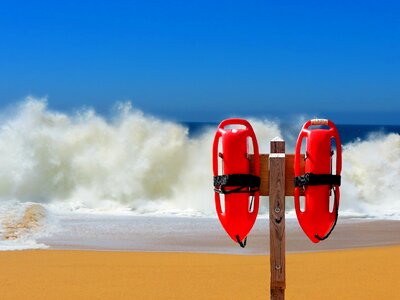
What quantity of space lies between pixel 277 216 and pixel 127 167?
1364cm

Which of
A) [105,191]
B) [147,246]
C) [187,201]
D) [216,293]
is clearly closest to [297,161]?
[216,293]

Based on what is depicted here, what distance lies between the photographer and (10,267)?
22.6 ft

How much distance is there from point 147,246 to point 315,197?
4890 millimetres

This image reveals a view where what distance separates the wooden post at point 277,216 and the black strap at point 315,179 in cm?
10

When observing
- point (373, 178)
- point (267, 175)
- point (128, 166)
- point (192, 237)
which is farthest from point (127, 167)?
point (267, 175)

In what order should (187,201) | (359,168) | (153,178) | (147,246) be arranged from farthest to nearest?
(359,168) < (153,178) < (187,201) < (147,246)

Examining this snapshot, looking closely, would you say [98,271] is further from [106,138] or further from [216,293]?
[106,138]

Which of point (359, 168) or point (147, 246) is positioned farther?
point (359, 168)

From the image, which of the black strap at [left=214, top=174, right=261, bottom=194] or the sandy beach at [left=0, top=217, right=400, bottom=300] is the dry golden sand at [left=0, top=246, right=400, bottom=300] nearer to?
the sandy beach at [left=0, top=217, right=400, bottom=300]

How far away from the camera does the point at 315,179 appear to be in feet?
13.0

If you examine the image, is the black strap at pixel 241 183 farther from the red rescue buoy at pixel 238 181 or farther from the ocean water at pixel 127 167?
the ocean water at pixel 127 167

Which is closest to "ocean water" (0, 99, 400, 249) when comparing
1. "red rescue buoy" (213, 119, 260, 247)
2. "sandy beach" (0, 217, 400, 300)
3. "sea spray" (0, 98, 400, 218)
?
"sea spray" (0, 98, 400, 218)

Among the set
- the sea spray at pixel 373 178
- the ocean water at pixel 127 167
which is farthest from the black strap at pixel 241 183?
the sea spray at pixel 373 178

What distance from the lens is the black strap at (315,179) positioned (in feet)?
12.9
